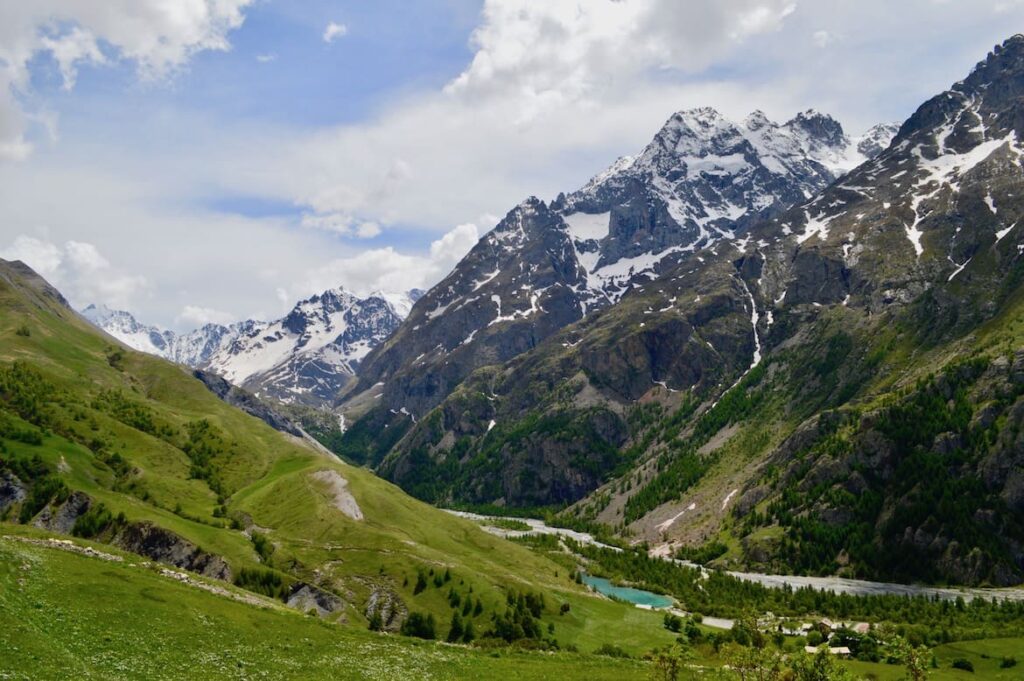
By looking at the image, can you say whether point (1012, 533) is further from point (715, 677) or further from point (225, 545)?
point (225, 545)

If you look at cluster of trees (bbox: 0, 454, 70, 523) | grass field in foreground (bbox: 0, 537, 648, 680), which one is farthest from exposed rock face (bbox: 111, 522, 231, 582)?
grass field in foreground (bbox: 0, 537, 648, 680)

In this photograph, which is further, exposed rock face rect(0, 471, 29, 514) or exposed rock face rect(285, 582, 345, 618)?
exposed rock face rect(0, 471, 29, 514)

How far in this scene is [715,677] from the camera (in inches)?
2916

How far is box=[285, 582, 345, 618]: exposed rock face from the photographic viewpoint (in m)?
98.2

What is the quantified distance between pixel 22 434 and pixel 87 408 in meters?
38.8

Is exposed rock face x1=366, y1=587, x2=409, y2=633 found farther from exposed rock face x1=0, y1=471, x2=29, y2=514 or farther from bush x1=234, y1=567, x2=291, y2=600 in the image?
→ exposed rock face x1=0, y1=471, x2=29, y2=514

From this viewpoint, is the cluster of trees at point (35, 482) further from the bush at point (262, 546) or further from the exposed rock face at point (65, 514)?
the bush at point (262, 546)

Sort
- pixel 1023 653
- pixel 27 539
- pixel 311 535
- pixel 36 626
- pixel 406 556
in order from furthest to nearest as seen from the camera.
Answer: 1. pixel 311 535
2. pixel 406 556
3. pixel 1023 653
4. pixel 27 539
5. pixel 36 626

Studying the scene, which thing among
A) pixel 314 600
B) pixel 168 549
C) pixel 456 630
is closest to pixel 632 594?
pixel 456 630

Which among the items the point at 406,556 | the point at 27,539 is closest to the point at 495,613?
the point at 406,556

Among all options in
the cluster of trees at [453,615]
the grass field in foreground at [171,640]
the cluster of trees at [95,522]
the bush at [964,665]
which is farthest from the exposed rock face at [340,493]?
the bush at [964,665]

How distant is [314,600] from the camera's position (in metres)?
99.9

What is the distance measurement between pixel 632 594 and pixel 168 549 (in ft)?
378

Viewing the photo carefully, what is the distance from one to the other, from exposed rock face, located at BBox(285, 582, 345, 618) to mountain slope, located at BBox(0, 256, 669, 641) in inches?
8.6
